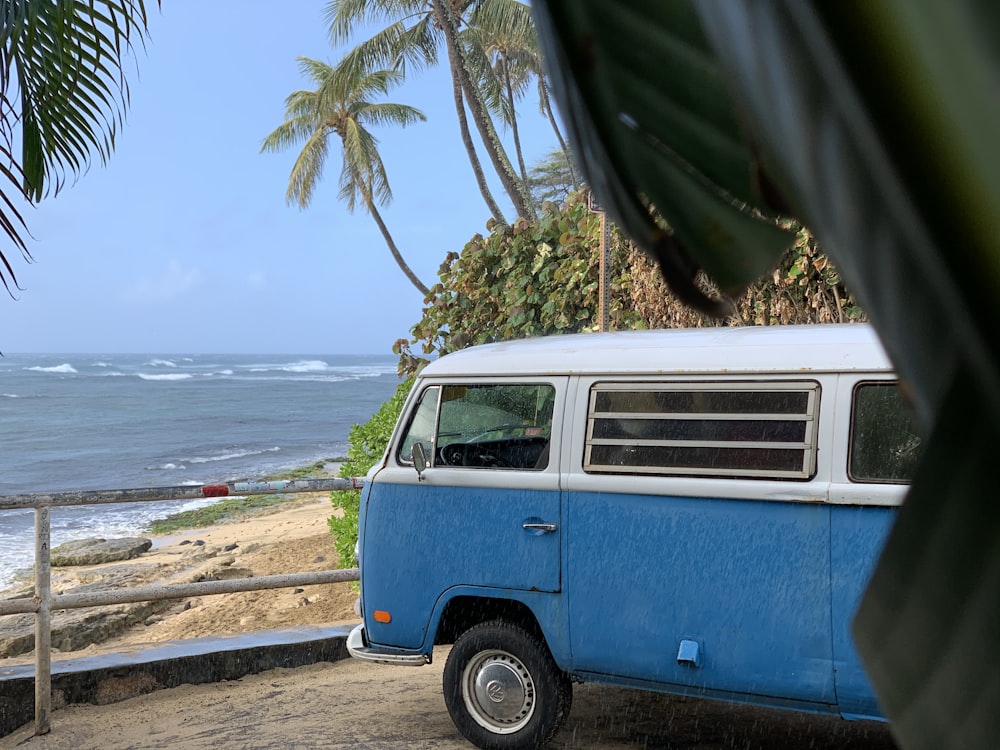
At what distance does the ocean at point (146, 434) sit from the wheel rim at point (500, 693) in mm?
8879

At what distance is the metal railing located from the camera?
4.82 m

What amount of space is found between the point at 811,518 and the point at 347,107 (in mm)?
24191

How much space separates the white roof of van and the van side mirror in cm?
41

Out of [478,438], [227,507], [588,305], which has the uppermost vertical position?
[588,305]

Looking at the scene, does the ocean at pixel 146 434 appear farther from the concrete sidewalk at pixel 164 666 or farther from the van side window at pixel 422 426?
the van side window at pixel 422 426

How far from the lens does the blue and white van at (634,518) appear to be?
3.78 meters

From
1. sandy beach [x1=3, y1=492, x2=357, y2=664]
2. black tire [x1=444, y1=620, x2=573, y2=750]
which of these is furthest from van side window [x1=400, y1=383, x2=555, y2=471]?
sandy beach [x1=3, y1=492, x2=357, y2=664]

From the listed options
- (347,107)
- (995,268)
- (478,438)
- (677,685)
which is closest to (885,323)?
(995,268)

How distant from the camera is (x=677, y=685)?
406cm

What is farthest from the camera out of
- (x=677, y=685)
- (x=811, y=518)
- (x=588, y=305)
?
(x=588, y=305)

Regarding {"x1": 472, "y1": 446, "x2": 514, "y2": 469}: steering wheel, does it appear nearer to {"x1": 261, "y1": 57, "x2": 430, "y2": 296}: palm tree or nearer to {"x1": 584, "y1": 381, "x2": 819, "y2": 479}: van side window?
{"x1": 584, "y1": 381, "x2": 819, "y2": 479}: van side window

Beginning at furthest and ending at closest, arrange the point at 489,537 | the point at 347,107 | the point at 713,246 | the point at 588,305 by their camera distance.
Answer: the point at 347,107, the point at 588,305, the point at 489,537, the point at 713,246

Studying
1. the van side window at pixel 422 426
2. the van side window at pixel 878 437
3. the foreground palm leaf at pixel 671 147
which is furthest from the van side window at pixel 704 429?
the foreground palm leaf at pixel 671 147

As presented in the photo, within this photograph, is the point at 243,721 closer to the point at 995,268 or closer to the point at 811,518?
the point at 811,518
